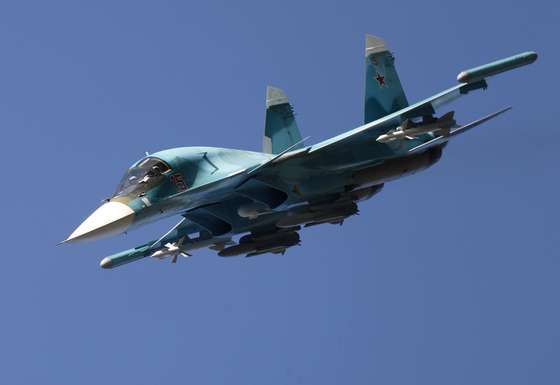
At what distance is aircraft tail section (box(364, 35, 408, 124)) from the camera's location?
105 ft

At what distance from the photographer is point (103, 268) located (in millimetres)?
34438

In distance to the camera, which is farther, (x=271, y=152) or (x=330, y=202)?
(x=271, y=152)

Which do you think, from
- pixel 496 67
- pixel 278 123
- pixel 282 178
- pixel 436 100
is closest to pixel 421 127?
pixel 436 100

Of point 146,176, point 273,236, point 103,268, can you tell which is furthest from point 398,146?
point 103,268

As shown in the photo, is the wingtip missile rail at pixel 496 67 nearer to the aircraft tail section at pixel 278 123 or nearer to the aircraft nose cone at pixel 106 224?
the aircraft tail section at pixel 278 123

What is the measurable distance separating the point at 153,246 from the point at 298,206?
429 centimetres

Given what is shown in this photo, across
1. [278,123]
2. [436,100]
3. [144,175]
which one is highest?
[278,123]

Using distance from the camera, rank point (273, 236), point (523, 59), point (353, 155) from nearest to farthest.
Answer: point (523, 59) → point (353, 155) → point (273, 236)

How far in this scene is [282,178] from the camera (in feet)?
100

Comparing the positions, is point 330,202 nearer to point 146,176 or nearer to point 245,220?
point 245,220

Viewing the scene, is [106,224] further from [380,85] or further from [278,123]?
[380,85]

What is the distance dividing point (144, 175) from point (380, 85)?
6380mm

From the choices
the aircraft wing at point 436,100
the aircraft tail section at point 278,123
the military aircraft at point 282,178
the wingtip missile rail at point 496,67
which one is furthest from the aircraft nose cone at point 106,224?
the wingtip missile rail at point 496,67

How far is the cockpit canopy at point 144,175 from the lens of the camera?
29.6 m
